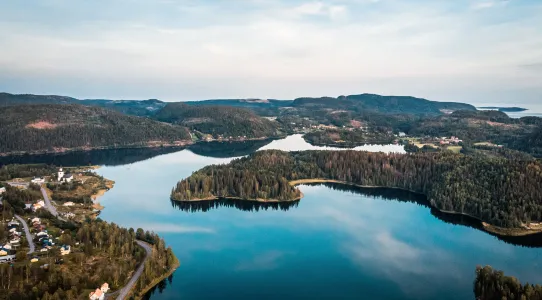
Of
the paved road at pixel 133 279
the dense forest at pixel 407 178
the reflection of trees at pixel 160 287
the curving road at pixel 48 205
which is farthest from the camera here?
the dense forest at pixel 407 178

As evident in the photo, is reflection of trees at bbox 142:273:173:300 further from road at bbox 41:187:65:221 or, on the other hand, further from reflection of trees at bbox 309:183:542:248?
reflection of trees at bbox 309:183:542:248

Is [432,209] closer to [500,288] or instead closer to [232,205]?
[500,288]

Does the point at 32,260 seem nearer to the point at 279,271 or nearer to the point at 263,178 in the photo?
the point at 279,271

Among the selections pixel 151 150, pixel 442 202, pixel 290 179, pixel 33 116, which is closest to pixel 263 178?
Result: pixel 290 179

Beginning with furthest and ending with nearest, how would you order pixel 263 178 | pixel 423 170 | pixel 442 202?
pixel 423 170 → pixel 263 178 → pixel 442 202

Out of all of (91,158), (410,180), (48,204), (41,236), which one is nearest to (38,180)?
(48,204)

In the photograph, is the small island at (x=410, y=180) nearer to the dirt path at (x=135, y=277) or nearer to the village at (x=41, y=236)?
the village at (x=41, y=236)

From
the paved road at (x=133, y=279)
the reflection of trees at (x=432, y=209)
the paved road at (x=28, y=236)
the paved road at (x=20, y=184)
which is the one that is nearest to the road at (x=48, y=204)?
the paved road at (x=28, y=236)
